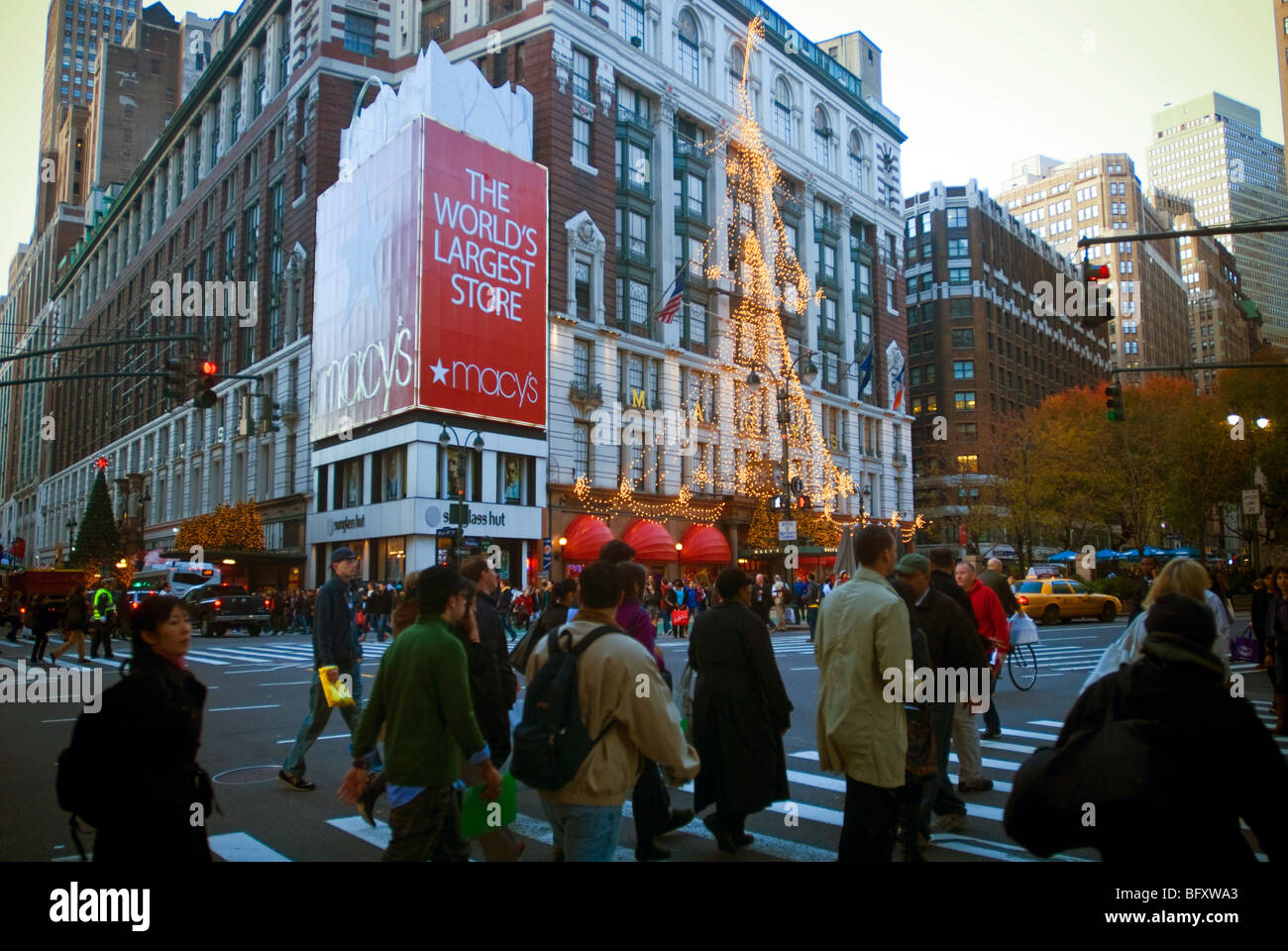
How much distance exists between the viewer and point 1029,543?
2092 inches

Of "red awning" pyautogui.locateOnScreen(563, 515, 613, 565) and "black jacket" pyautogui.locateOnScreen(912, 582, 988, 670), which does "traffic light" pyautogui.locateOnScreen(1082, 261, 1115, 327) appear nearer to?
"black jacket" pyautogui.locateOnScreen(912, 582, 988, 670)

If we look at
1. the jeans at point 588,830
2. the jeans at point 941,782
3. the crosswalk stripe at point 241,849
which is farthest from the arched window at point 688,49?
the jeans at point 588,830

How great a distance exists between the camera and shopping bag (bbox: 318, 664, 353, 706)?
7.19 meters

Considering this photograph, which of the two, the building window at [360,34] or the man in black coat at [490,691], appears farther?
the building window at [360,34]

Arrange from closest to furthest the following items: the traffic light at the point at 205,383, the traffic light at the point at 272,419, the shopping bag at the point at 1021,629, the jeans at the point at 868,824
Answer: the jeans at the point at 868,824
the shopping bag at the point at 1021,629
the traffic light at the point at 205,383
the traffic light at the point at 272,419

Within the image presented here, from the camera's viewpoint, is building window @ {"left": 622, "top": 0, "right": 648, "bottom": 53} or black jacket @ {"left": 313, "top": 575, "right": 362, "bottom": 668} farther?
building window @ {"left": 622, "top": 0, "right": 648, "bottom": 53}

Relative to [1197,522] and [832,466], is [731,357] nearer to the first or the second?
[832,466]

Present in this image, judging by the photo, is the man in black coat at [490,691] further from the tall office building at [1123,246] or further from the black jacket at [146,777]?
the tall office building at [1123,246]

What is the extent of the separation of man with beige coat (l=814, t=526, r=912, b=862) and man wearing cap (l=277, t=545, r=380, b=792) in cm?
438

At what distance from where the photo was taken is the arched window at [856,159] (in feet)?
207

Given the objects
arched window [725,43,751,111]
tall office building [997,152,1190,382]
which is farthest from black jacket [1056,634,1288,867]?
tall office building [997,152,1190,382]

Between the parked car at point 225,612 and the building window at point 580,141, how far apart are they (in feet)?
82.6

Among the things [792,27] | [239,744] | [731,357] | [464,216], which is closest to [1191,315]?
[792,27]
